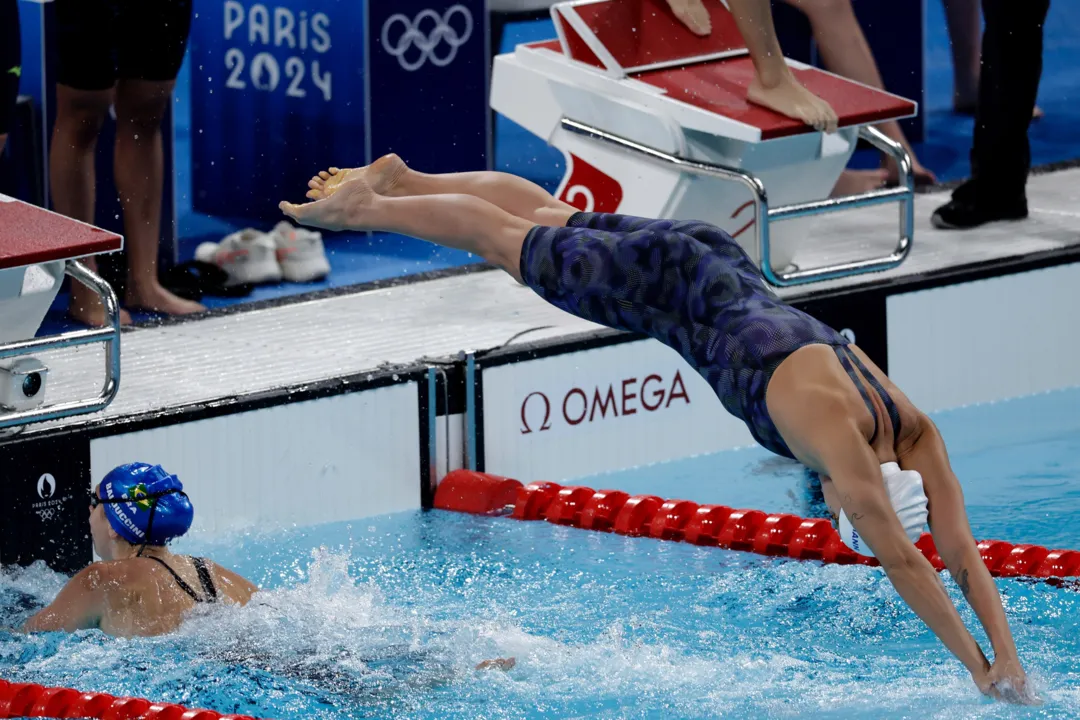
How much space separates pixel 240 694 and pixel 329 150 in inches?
124

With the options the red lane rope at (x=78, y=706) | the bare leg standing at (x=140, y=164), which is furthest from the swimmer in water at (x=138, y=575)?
the bare leg standing at (x=140, y=164)

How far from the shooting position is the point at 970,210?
7445 mm

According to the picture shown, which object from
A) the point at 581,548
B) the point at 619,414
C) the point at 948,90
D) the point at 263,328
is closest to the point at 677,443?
the point at 619,414

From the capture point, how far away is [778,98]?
245 inches

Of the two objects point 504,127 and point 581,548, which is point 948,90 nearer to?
point 504,127

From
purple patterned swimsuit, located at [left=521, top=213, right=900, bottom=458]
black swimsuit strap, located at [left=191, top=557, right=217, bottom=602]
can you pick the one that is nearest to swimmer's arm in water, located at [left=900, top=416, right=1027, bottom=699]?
purple patterned swimsuit, located at [left=521, top=213, right=900, bottom=458]

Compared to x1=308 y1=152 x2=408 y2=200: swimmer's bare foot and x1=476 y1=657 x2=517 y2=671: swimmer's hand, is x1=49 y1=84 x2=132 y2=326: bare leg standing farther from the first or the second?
x1=476 y1=657 x2=517 y2=671: swimmer's hand

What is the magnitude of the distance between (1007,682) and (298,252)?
3.63 meters

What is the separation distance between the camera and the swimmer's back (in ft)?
14.4

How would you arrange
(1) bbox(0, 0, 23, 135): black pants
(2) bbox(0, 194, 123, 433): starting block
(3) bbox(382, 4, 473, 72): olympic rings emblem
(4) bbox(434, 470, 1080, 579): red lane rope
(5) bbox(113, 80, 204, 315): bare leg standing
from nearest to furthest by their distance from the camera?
(2) bbox(0, 194, 123, 433): starting block < (4) bbox(434, 470, 1080, 579): red lane rope < (1) bbox(0, 0, 23, 135): black pants < (5) bbox(113, 80, 204, 315): bare leg standing < (3) bbox(382, 4, 473, 72): olympic rings emblem

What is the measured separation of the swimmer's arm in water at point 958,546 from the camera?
395 centimetres

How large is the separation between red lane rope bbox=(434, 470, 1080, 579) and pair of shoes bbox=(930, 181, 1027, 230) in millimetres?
2266

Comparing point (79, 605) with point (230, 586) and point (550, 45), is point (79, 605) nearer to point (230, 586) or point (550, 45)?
point (230, 586)

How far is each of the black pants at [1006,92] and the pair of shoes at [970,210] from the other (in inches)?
1.2
